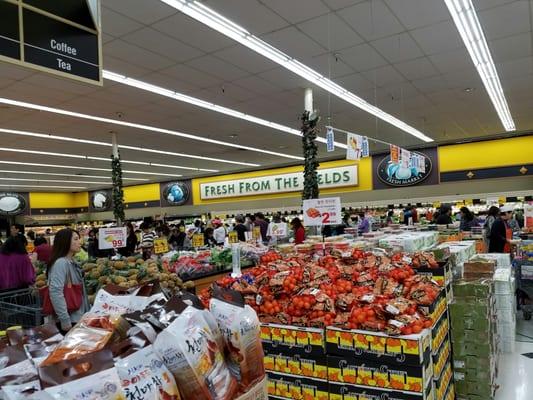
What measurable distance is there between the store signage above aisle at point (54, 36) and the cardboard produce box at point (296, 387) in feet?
8.78

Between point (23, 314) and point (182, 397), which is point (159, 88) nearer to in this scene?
point (23, 314)

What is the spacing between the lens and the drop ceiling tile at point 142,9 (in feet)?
15.0

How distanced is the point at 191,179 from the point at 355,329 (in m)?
19.7

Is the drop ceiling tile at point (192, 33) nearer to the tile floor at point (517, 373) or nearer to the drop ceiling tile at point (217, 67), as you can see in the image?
the drop ceiling tile at point (217, 67)

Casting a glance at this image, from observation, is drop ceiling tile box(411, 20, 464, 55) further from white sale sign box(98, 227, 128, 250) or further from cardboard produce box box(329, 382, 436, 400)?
white sale sign box(98, 227, 128, 250)

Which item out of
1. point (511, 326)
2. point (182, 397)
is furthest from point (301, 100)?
point (182, 397)

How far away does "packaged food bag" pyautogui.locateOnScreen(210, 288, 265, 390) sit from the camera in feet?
4.76

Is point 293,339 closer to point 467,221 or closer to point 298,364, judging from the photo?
point 298,364

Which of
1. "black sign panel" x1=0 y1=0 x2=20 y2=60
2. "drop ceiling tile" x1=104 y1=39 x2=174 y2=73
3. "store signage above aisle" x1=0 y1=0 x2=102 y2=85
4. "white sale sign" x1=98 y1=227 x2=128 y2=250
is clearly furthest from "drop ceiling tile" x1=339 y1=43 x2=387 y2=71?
"white sale sign" x1=98 y1=227 x2=128 y2=250

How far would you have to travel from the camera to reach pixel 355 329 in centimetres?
244

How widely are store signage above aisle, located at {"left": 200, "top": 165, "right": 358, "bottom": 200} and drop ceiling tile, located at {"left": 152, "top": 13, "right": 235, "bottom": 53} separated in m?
10.7

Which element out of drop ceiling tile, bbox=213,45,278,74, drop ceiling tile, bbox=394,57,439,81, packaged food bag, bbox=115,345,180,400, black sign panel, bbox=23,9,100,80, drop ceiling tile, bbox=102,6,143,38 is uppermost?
drop ceiling tile, bbox=102,6,143,38

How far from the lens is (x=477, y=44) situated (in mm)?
6227

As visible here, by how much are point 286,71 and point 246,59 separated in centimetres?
88
